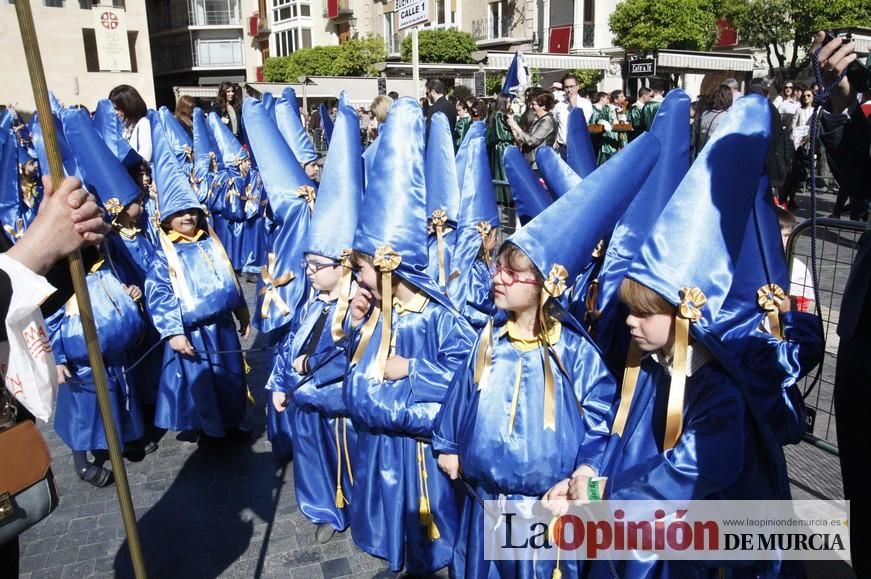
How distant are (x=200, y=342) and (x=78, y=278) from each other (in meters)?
2.99

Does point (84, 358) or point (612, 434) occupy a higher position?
point (612, 434)

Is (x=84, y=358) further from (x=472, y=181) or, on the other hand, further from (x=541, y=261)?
(x=541, y=261)

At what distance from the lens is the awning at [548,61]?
26125 mm

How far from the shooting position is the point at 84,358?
14.3 feet

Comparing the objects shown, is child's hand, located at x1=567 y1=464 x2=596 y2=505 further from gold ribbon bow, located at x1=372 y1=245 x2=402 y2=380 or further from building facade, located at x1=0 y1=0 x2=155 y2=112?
building facade, located at x1=0 y1=0 x2=155 y2=112

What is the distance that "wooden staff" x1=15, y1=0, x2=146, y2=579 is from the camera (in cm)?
164

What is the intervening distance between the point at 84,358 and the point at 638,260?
140 inches

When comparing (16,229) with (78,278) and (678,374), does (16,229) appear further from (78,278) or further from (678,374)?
(678,374)

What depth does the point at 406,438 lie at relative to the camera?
3.26m

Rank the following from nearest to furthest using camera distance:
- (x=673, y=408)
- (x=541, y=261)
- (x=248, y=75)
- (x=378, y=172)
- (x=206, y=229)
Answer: (x=673, y=408) < (x=541, y=261) < (x=378, y=172) < (x=206, y=229) < (x=248, y=75)

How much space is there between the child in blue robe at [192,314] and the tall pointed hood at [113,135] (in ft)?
2.03

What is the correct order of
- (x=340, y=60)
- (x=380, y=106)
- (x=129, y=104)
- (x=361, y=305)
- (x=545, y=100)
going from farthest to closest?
(x=340, y=60), (x=545, y=100), (x=129, y=104), (x=380, y=106), (x=361, y=305)

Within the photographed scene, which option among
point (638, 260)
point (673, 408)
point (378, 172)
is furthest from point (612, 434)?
point (378, 172)

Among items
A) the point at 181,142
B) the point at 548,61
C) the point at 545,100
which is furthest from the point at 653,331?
the point at 548,61
